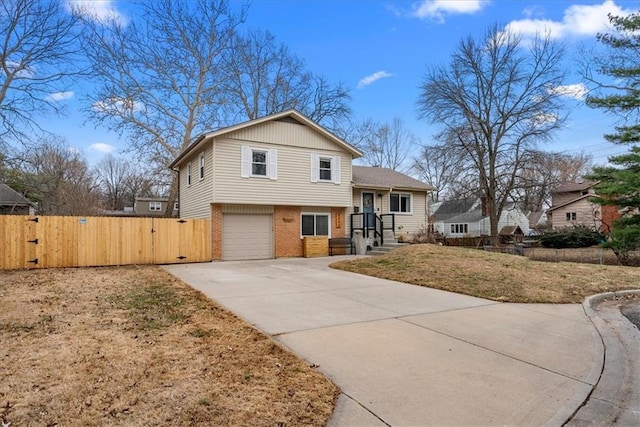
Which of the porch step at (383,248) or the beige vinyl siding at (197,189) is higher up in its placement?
the beige vinyl siding at (197,189)

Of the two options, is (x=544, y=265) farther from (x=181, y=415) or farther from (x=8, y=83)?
(x=8, y=83)

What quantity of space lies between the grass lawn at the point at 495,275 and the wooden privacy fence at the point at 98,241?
5.81 meters

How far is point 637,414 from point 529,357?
118cm

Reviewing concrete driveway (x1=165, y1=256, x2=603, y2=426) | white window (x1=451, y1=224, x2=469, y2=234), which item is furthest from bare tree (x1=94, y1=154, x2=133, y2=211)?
concrete driveway (x1=165, y1=256, x2=603, y2=426)

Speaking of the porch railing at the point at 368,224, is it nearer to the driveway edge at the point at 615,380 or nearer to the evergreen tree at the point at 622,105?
the evergreen tree at the point at 622,105

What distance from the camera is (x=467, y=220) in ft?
152

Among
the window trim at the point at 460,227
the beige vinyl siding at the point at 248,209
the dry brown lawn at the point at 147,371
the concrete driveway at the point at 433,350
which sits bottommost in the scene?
the concrete driveway at the point at 433,350

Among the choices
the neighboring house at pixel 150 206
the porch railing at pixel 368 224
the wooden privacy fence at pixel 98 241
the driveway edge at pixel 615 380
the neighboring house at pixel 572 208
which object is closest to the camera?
the driveway edge at pixel 615 380

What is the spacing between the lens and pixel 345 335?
485cm

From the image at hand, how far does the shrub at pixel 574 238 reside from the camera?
78.1 ft

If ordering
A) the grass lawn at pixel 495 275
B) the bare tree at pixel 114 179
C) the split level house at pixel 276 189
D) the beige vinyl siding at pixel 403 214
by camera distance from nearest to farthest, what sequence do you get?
the grass lawn at pixel 495 275
the split level house at pixel 276 189
the beige vinyl siding at pixel 403 214
the bare tree at pixel 114 179

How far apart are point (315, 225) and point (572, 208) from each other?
28.5 m

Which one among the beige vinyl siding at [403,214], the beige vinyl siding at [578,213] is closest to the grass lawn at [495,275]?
the beige vinyl siding at [403,214]

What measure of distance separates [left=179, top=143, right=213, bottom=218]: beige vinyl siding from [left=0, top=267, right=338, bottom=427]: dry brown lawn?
9431 mm
